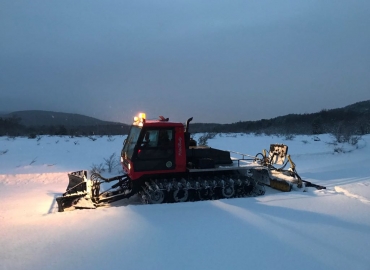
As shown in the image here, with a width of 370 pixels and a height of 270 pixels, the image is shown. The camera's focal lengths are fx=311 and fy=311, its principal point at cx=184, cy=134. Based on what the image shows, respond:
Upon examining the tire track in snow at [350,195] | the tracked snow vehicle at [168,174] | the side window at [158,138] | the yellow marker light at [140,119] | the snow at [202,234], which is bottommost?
the snow at [202,234]

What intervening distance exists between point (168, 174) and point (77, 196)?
235cm

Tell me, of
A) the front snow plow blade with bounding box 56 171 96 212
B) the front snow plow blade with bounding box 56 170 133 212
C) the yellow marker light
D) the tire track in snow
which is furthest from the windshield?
the tire track in snow

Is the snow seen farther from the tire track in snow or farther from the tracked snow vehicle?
the tracked snow vehicle

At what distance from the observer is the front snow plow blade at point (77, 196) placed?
7.33 metres

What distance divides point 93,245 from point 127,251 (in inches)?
22.6

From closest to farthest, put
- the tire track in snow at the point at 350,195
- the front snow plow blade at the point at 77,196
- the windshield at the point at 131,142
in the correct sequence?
the tire track in snow at the point at 350,195 → the front snow plow blade at the point at 77,196 → the windshield at the point at 131,142

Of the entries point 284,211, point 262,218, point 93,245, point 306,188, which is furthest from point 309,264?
point 306,188

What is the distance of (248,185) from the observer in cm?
861

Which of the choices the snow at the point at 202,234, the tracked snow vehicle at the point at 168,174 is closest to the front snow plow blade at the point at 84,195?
the tracked snow vehicle at the point at 168,174

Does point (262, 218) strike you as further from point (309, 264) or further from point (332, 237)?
point (309, 264)

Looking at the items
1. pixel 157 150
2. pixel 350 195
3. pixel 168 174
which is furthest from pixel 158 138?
pixel 350 195

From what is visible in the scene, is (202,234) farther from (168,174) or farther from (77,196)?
(77,196)

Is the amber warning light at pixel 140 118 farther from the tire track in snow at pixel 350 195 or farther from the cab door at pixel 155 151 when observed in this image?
the tire track in snow at pixel 350 195

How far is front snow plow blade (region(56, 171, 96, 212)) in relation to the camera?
24.0 ft
